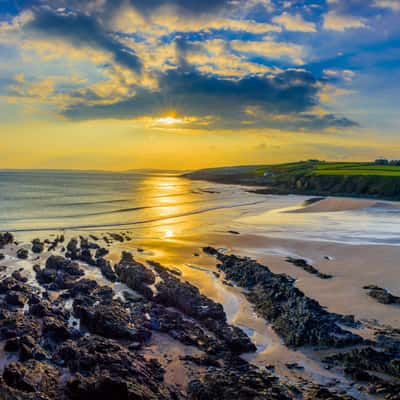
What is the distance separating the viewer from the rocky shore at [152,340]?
918cm

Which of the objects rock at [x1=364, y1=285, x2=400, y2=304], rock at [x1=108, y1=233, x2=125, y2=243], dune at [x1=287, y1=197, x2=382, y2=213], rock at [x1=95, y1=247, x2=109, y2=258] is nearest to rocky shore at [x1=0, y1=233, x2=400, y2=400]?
rock at [x1=364, y1=285, x2=400, y2=304]

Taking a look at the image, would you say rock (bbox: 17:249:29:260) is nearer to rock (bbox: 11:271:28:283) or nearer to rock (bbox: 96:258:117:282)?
rock (bbox: 11:271:28:283)

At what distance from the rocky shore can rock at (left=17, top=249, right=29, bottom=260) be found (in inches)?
170

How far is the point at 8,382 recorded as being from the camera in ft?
29.1

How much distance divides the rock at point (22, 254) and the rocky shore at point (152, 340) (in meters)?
4.32

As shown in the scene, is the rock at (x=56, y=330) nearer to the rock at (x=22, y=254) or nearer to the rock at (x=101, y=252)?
the rock at (x=101, y=252)

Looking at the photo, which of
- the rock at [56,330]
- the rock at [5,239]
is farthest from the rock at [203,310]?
the rock at [5,239]

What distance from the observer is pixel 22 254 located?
84.1 feet

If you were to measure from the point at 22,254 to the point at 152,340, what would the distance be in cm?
1724

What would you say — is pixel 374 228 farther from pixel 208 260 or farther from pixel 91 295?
pixel 91 295

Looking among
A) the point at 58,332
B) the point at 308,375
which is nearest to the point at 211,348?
the point at 308,375

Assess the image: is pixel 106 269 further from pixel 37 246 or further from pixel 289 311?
pixel 289 311

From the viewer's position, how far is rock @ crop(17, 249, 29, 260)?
25.2 meters

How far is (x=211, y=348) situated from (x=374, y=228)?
1210 inches
